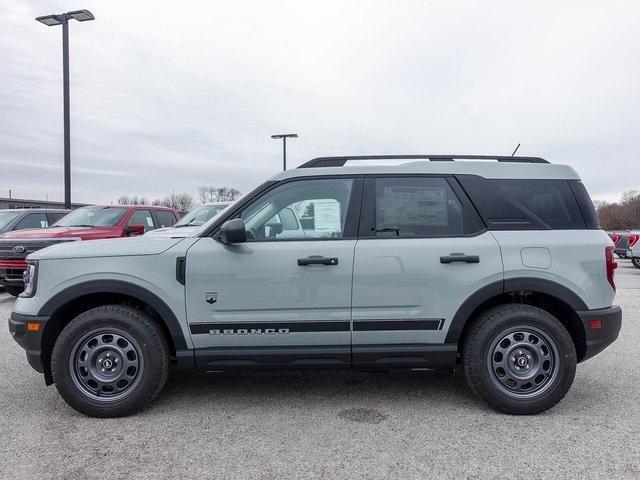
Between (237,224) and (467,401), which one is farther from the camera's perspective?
(467,401)

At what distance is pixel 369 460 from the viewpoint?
3.09 m

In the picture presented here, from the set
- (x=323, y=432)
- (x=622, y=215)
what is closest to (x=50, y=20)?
(x=323, y=432)

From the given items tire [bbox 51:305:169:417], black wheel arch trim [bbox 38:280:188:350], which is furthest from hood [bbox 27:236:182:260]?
tire [bbox 51:305:169:417]

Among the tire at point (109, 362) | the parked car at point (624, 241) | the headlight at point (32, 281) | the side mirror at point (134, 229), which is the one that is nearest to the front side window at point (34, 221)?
the side mirror at point (134, 229)

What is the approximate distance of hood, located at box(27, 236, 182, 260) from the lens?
3775mm

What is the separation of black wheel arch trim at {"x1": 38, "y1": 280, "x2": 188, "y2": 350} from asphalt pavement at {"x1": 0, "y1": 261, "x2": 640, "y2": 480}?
730 mm

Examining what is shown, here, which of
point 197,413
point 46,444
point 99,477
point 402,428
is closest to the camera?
point 99,477

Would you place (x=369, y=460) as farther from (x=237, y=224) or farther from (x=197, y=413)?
(x=237, y=224)

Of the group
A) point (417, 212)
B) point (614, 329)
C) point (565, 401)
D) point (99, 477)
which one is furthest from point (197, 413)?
point (614, 329)

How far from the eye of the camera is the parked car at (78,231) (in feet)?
28.1

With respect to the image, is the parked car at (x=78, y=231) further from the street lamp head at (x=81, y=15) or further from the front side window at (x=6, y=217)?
the street lamp head at (x=81, y=15)

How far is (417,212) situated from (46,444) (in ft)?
9.95

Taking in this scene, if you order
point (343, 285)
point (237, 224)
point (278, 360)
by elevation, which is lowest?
point (278, 360)

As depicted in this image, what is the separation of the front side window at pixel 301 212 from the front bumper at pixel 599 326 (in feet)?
6.42
